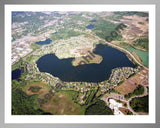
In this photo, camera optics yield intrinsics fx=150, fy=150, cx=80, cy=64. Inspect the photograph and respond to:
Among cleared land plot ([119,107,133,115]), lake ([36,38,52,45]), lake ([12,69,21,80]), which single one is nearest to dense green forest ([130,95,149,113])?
cleared land plot ([119,107,133,115])

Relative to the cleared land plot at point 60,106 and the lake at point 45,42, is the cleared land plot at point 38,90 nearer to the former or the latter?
A: the cleared land plot at point 60,106

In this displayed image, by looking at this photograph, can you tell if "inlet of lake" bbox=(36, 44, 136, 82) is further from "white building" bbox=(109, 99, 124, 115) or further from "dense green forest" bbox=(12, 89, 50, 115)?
"dense green forest" bbox=(12, 89, 50, 115)

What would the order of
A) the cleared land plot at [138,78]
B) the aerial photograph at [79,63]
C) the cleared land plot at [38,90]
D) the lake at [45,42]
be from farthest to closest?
the lake at [45,42] → the cleared land plot at [138,78] → the cleared land plot at [38,90] → the aerial photograph at [79,63]

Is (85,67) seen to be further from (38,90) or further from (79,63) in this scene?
(38,90)

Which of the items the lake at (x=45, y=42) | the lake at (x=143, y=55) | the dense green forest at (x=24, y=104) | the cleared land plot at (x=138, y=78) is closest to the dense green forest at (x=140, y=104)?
the cleared land plot at (x=138, y=78)

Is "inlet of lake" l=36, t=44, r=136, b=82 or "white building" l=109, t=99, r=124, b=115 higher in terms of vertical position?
"inlet of lake" l=36, t=44, r=136, b=82

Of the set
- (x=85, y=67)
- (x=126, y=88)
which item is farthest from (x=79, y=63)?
(x=126, y=88)

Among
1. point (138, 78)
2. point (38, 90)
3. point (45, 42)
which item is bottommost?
point (38, 90)
